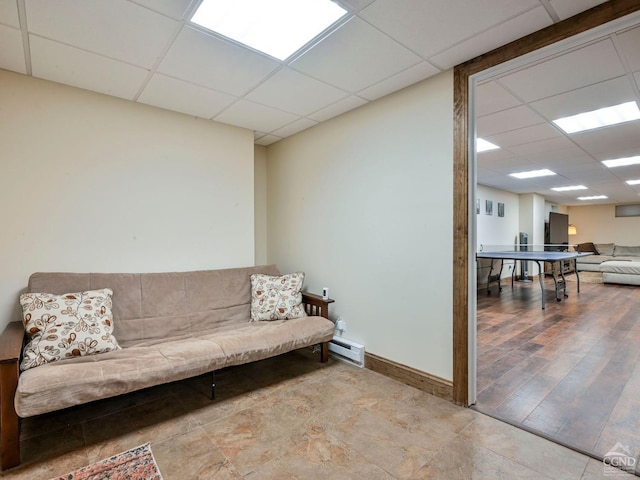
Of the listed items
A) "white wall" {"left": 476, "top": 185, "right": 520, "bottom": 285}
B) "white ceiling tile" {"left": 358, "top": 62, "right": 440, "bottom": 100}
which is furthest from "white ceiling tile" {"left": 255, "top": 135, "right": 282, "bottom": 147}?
"white wall" {"left": 476, "top": 185, "right": 520, "bottom": 285}

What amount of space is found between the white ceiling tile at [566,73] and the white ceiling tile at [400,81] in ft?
2.21

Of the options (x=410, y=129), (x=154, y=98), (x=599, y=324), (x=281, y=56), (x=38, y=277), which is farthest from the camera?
(x=599, y=324)

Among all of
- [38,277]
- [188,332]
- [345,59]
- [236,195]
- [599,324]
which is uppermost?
[345,59]

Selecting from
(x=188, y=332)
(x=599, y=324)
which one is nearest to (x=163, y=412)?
(x=188, y=332)

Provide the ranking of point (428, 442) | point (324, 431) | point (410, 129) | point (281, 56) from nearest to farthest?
1. point (428, 442)
2. point (324, 431)
3. point (281, 56)
4. point (410, 129)

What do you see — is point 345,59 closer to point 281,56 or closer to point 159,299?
point 281,56

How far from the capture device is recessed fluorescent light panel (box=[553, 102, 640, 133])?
10.1 feet

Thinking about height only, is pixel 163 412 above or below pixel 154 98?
below

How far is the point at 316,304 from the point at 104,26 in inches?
101

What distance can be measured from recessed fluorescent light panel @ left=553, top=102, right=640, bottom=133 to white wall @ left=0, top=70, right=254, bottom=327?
3463 mm

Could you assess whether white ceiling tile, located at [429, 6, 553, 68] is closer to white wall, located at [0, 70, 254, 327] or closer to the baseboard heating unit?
white wall, located at [0, 70, 254, 327]

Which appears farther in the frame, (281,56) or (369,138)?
(369,138)

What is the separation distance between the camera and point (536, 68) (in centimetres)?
235

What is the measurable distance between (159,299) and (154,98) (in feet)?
5.65
